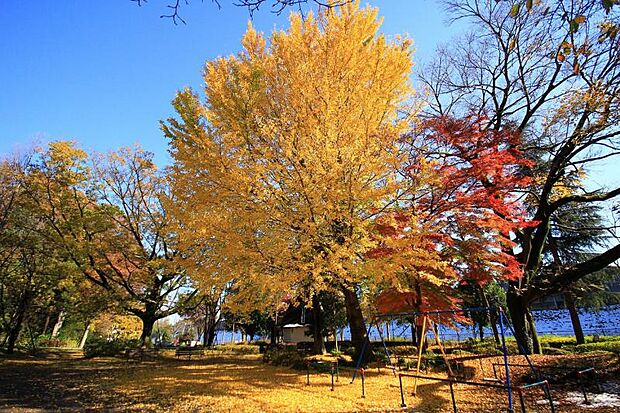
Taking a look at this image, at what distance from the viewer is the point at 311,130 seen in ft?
23.5

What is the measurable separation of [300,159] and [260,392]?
567 cm

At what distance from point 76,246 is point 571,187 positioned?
68.5 ft

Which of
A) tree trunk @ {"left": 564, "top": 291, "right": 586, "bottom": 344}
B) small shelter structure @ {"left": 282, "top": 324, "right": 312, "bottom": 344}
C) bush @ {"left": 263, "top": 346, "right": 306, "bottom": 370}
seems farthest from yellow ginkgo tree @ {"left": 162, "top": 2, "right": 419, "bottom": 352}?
small shelter structure @ {"left": 282, "top": 324, "right": 312, "bottom": 344}

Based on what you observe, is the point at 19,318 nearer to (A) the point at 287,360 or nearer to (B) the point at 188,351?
(B) the point at 188,351

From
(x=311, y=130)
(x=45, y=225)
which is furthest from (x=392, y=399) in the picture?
(x=45, y=225)

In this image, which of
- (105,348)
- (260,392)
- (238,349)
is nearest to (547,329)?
(238,349)

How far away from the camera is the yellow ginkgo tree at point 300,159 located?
22.9 ft

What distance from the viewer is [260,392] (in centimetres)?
777

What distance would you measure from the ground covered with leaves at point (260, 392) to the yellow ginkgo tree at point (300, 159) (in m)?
2.50

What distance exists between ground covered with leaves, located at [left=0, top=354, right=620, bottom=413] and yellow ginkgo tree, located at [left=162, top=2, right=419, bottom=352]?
250cm

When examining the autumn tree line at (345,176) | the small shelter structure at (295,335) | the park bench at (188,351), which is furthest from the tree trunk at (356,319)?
the small shelter structure at (295,335)

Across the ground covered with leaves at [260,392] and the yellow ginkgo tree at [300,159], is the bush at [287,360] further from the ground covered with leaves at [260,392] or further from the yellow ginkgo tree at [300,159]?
the yellow ginkgo tree at [300,159]

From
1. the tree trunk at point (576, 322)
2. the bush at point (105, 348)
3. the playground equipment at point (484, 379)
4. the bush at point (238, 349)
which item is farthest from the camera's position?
the bush at point (238, 349)

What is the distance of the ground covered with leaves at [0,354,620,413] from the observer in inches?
258
